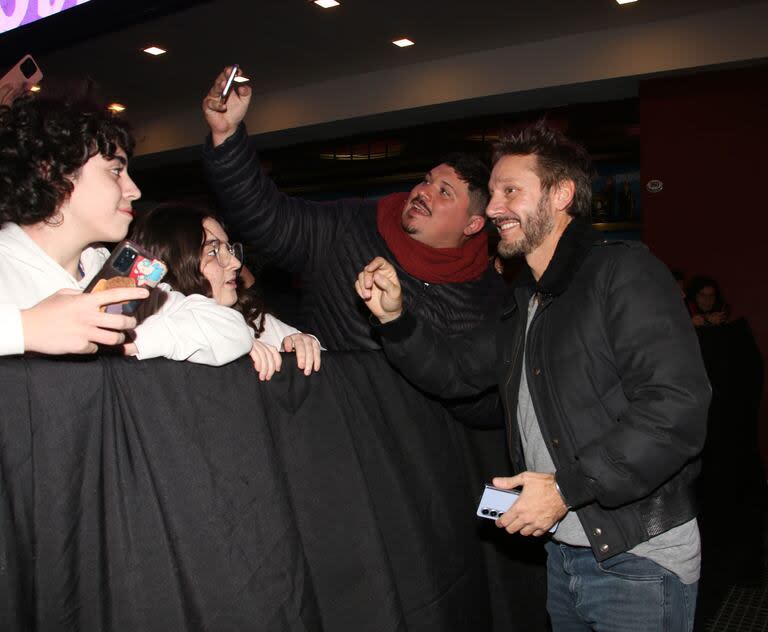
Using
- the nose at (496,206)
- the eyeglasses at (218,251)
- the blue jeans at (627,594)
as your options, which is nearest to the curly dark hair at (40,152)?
the eyeglasses at (218,251)

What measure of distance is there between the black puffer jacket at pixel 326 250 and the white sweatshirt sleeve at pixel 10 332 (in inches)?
47.5

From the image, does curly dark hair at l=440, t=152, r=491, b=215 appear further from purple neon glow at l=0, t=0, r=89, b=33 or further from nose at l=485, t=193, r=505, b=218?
purple neon glow at l=0, t=0, r=89, b=33

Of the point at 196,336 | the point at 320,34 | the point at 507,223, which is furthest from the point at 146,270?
the point at 320,34

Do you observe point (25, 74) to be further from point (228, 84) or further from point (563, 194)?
point (563, 194)

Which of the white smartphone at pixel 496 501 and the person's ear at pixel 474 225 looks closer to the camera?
the white smartphone at pixel 496 501

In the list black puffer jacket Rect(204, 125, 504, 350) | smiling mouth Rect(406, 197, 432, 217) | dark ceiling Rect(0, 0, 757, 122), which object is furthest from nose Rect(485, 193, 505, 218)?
dark ceiling Rect(0, 0, 757, 122)

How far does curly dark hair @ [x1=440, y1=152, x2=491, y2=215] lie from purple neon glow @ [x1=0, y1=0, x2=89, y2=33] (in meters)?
1.28

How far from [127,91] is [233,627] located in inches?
267

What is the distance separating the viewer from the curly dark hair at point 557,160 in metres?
1.79

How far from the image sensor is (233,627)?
1.24 m

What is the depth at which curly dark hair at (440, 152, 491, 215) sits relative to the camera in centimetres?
251

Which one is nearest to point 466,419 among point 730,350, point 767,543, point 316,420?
point 316,420

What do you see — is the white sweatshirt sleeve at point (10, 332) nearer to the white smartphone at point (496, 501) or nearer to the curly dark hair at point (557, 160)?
the white smartphone at point (496, 501)

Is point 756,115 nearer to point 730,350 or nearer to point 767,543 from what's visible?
point 730,350
